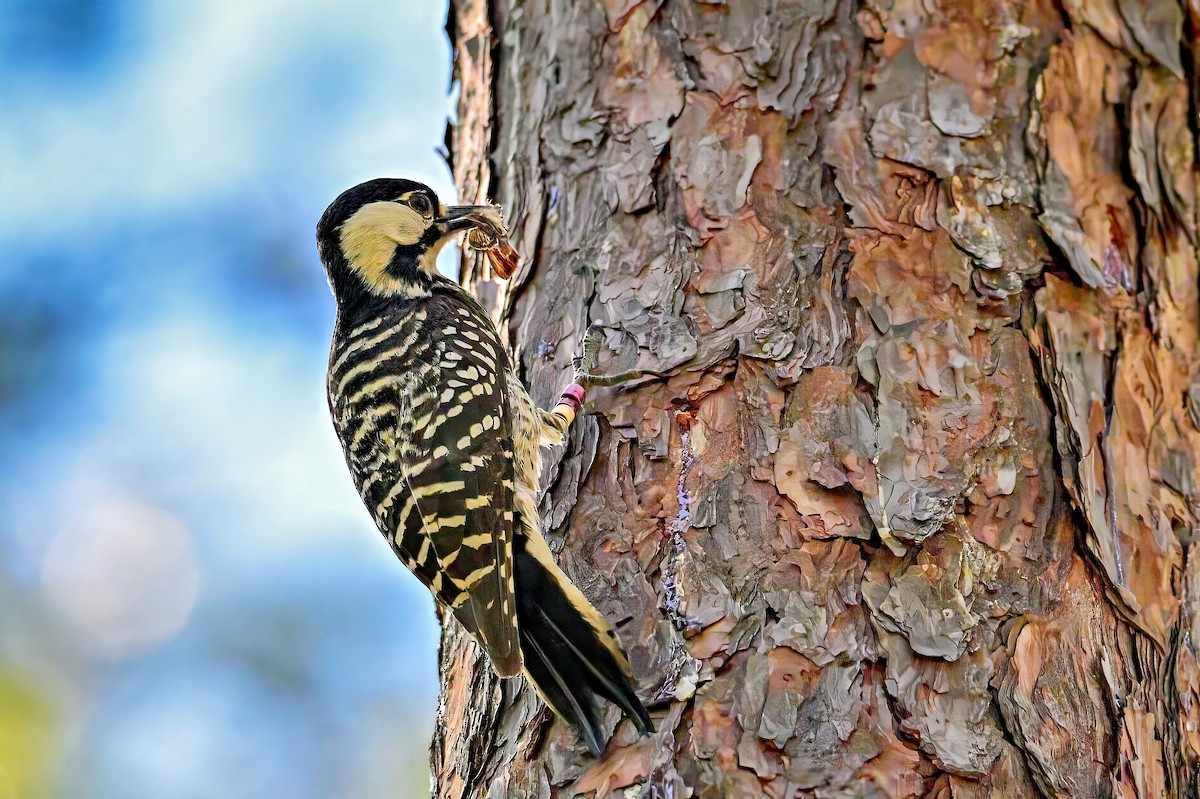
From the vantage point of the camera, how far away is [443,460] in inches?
104

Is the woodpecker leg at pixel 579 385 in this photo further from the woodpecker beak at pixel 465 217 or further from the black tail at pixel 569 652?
the woodpecker beak at pixel 465 217

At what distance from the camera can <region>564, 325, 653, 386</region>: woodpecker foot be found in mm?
2461

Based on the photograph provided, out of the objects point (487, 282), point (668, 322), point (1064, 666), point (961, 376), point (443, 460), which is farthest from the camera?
point (487, 282)

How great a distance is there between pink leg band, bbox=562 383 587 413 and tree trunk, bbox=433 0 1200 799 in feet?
0.16

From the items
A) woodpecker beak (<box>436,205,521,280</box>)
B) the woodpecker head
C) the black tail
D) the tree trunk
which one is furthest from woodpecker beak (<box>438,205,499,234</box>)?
the black tail

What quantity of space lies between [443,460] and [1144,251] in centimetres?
165

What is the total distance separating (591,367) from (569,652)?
0.69 m

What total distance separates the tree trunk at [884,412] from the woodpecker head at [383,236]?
2.54ft

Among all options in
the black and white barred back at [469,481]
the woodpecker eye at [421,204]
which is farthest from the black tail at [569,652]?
the woodpecker eye at [421,204]

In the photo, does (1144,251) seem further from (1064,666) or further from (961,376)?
(1064,666)

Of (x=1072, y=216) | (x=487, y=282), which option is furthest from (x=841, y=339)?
(x=487, y=282)

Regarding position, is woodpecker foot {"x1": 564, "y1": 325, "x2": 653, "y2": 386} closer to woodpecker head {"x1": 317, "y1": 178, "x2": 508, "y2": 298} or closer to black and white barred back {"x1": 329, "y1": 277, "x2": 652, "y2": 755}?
black and white barred back {"x1": 329, "y1": 277, "x2": 652, "y2": 755}

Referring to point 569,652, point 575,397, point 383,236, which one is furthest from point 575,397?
point 383,236

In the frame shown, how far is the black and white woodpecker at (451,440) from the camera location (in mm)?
2203
